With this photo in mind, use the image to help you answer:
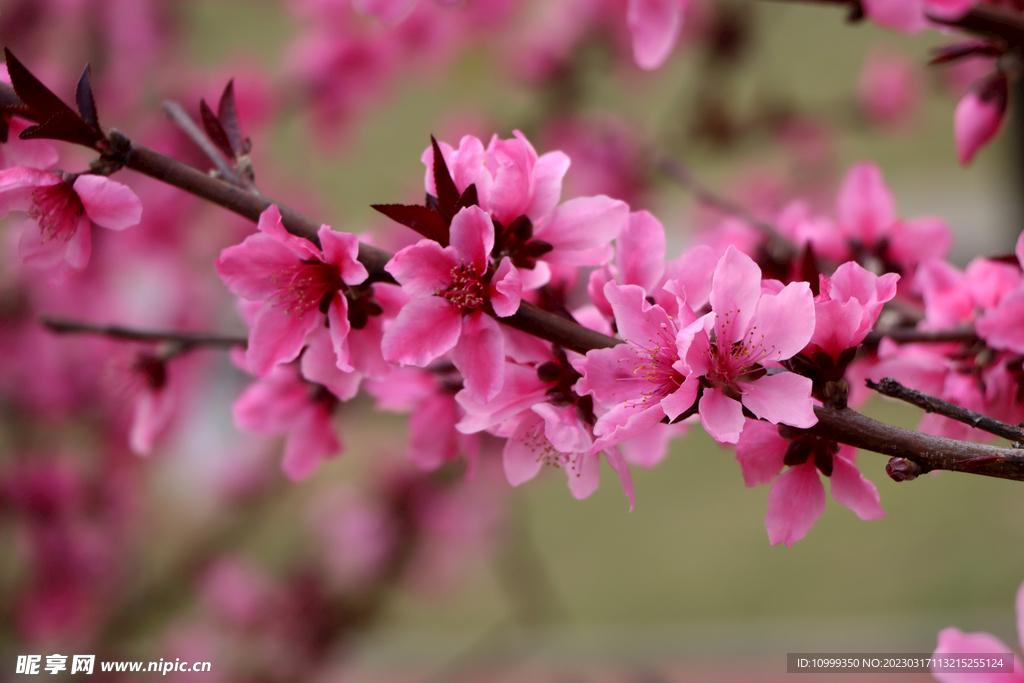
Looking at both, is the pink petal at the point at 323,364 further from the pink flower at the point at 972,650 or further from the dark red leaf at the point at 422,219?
the pink flower at the point at 972,650

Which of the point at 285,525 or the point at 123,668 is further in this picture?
the point at 285,525

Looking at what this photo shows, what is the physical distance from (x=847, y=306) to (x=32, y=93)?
40 cm

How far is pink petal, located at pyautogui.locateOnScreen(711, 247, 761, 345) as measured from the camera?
0.31 metres

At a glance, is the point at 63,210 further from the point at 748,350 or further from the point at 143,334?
the point at 748,350

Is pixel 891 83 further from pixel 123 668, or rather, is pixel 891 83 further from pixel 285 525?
pixel 285 525

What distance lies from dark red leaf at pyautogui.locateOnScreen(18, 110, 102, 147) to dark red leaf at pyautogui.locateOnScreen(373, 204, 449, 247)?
152mm

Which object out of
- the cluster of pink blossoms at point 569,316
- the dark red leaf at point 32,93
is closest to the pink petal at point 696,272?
the cluster of pink blossoms at point 569,316

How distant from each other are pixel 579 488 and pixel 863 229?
351mm

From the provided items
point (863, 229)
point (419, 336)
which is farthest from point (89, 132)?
point (863, 229)

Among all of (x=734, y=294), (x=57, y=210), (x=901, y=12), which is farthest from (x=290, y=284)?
(x=901, y=12)

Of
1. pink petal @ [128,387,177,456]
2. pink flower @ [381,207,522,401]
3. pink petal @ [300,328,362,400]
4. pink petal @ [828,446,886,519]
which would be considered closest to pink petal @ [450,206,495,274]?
pink flower @ [381,207,522,401]

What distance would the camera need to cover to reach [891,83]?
5.57 ft

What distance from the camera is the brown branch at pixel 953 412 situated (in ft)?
0.97

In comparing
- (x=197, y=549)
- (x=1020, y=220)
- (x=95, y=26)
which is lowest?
(x=197, y=549)
